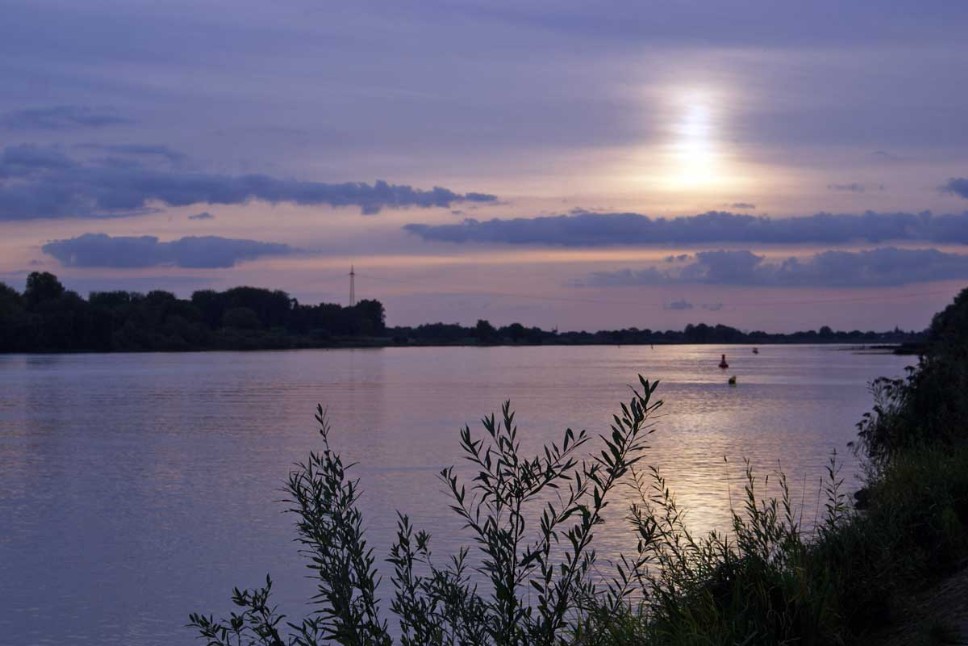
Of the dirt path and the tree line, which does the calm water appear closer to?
the dirt path

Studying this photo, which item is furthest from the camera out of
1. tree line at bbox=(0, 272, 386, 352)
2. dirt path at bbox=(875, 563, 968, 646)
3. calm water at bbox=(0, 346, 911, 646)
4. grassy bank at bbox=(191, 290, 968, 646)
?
tree line at bbox=(0, 272, 386, 352)

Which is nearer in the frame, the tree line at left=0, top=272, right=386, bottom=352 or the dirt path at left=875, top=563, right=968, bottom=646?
the dirt path at left=875, top=563, right=968, bottom=646

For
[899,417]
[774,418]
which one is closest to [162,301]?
[774,418]

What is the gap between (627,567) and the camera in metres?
10.5

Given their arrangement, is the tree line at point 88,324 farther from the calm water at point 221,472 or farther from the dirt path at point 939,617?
the dirt path at point 939,617

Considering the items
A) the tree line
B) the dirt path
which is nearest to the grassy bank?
the dirt path

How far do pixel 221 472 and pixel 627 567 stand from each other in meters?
18.6

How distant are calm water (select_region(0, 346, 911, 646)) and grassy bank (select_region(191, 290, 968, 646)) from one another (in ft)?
9.19

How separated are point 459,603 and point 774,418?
3907 cm

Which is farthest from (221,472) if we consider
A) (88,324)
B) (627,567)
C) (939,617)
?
(88,324)

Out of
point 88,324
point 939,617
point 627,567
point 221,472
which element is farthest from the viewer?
point 88,324

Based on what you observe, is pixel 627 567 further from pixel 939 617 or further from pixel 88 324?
pixel 88 324

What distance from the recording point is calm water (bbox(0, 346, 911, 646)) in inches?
601

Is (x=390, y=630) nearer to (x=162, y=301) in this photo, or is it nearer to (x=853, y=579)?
(x=853, y=579)
